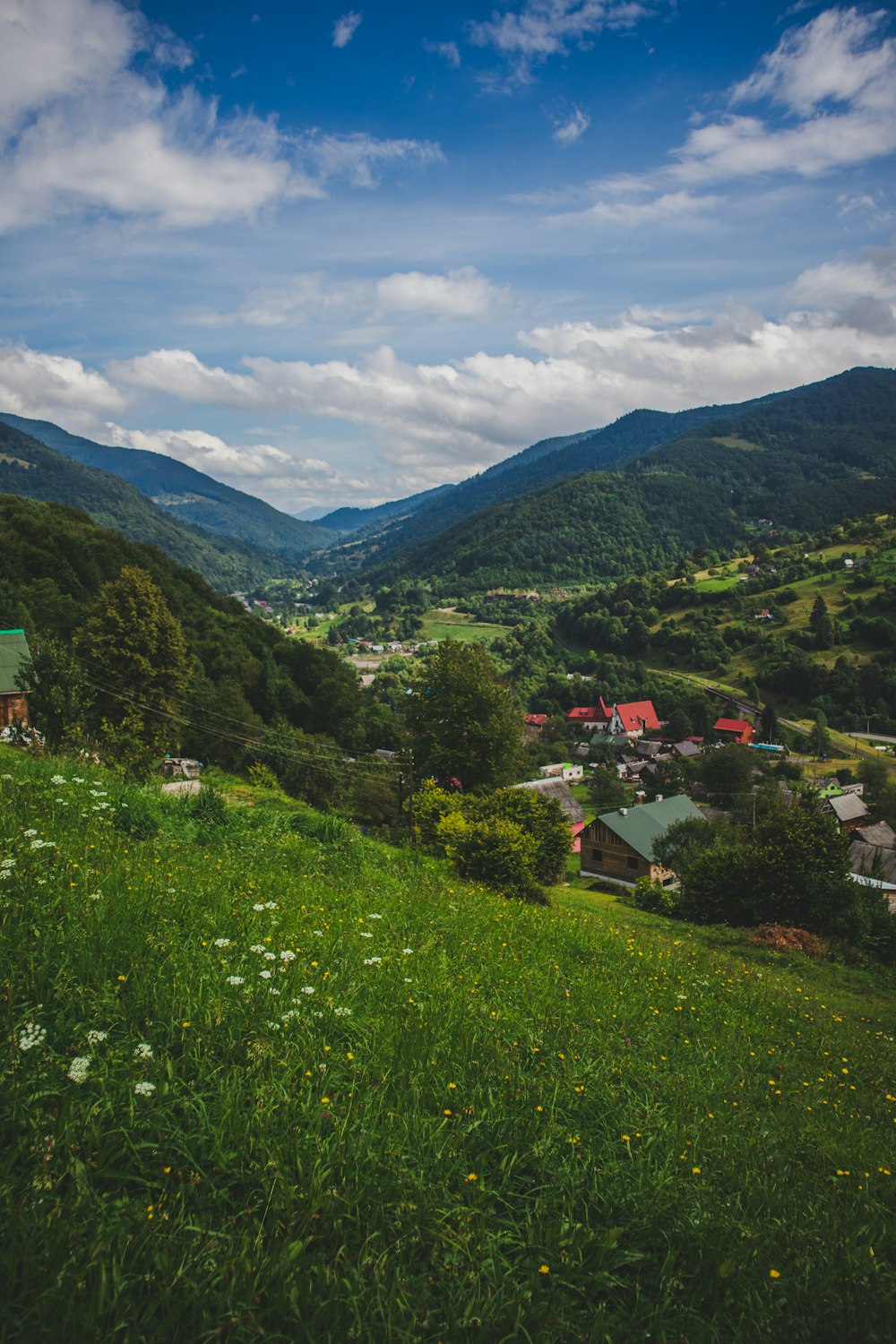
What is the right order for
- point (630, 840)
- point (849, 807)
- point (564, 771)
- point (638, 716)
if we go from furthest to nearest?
point (638, 716) < point (564, 771) < point (849, 807) < point (630, 840)

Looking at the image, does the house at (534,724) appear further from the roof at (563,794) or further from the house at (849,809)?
the house at (849,809)

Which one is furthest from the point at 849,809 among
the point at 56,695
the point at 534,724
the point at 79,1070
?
the point at 79,1070

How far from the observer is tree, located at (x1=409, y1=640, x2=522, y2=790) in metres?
32.2

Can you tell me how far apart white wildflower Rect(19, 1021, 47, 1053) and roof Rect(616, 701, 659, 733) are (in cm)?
12715

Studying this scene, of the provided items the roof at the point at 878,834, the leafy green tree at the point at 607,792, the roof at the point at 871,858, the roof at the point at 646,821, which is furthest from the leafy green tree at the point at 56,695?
the leafy green tree at the point at 607,792

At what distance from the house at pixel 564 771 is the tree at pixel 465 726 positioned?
66897 millimetres

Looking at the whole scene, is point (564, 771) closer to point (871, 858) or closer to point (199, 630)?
point (871, 858)

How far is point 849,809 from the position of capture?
71812mm

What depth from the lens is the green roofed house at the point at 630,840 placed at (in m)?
45.2

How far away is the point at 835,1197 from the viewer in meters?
4.03

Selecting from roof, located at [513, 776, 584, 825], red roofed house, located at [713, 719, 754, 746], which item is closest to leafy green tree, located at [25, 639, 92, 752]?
roof, located at [513, 776, 584, 825]

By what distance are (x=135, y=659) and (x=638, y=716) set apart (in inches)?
4375

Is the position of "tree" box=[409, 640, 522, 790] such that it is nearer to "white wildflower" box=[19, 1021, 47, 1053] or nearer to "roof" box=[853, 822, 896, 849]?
"white wildflower" box=[19, 1021, 47, 1053]

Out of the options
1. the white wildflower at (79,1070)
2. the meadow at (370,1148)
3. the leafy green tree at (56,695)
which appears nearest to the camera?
the meadow at (370,1148)
